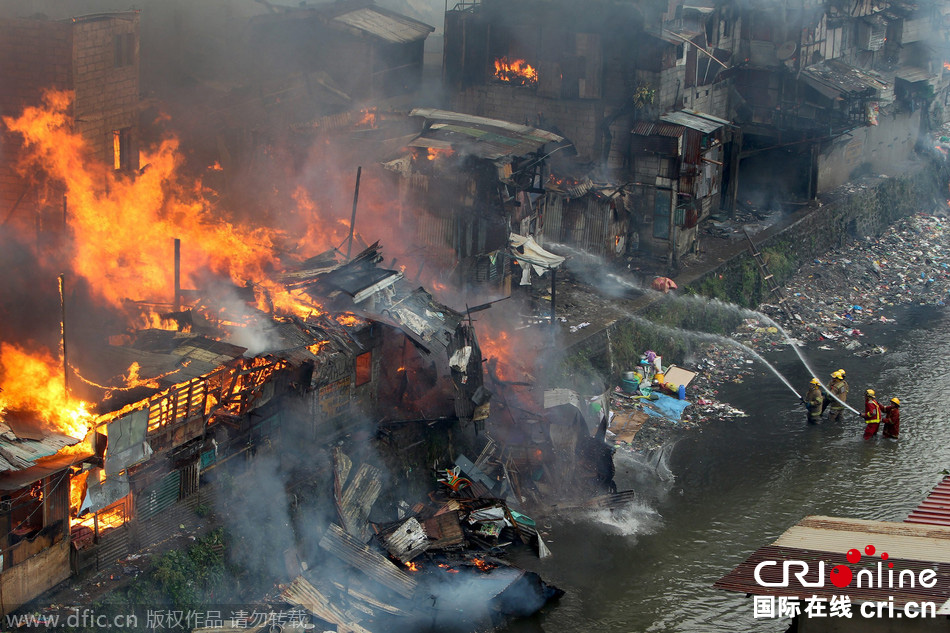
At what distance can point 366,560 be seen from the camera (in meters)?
16.4

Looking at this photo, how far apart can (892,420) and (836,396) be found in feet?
5.36

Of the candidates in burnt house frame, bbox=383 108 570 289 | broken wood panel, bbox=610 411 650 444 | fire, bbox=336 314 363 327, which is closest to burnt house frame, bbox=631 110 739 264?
burnt house frame, bbox=383 108 570 289

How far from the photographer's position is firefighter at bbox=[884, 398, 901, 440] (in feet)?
74.1

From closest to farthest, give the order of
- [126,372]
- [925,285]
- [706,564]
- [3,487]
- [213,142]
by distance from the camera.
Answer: [3,487]
[126,372]
[706,564]
[213,142]
[925,285]

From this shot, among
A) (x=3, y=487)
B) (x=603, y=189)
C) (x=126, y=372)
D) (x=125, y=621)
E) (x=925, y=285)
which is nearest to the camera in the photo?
(x=3, y=487)

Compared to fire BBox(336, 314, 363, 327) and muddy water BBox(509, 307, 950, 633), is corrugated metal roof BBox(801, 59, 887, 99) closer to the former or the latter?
muddy water BBox(509, 307, 950, 633)

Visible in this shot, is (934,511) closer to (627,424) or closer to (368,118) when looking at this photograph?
(627,424)

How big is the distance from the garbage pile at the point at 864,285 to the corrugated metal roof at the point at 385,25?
15.3 metres

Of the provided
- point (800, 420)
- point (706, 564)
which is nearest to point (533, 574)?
point (706, 564)

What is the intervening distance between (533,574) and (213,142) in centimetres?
1568

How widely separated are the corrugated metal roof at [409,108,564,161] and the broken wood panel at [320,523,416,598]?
1080 cm

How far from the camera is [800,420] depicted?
23969mm

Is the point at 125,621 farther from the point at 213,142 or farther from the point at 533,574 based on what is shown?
the point at 213,142

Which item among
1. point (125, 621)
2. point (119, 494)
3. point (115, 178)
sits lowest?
point (125, 621)
